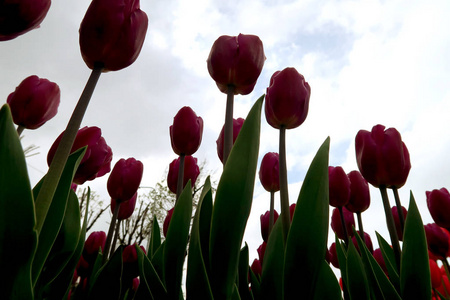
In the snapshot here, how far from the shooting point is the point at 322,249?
417 millimetres

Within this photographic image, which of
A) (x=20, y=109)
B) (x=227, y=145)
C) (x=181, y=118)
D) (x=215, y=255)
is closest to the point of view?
(x=215, y=255)

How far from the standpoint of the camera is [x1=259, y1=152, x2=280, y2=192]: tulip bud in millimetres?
828

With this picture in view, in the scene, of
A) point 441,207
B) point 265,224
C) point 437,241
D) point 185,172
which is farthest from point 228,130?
point 437,241

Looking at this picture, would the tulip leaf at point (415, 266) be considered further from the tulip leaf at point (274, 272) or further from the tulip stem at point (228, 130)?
the tulip stem at point (228, 130)

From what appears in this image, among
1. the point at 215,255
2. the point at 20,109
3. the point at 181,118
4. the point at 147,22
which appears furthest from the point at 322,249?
the point at 20,109

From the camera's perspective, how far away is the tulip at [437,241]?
38.4 inches

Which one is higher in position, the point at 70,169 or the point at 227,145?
the point at 227,145

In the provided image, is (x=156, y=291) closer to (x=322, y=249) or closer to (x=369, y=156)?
(x=322, y=249)

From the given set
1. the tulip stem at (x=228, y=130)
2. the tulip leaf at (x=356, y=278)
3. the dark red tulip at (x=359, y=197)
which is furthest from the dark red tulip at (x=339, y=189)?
the tulip stem at (x=228, y=130)

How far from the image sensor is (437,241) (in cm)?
97

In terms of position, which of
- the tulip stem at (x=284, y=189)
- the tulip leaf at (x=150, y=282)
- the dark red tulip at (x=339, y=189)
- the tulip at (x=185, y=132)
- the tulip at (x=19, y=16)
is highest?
the tulip at (x=185, y=132)

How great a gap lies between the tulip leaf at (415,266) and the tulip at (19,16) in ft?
2.12

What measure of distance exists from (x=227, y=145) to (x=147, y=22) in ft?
0.74

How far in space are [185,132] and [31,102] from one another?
33 cm
